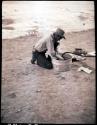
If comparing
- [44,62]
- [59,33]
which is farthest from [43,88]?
[59,33]

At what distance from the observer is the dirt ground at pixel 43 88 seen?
1850mm

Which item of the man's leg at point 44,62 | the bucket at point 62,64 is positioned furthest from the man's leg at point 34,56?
the bucket at point 62,64

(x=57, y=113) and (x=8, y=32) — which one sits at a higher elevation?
(x=8, y=32)

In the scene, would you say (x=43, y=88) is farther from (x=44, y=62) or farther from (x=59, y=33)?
(x=59, y=33)

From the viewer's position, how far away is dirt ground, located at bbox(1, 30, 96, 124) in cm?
185

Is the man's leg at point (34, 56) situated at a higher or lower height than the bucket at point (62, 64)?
higher

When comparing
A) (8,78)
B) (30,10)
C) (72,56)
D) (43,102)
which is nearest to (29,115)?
(43,102)

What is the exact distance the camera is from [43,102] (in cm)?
187

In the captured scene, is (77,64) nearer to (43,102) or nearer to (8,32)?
(43,102)

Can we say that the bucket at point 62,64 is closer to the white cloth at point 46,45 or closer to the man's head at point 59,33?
the white cloth at point 46,45

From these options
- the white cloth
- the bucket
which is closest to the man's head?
the white cloth

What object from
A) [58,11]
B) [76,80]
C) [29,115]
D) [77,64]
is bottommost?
[29,115]

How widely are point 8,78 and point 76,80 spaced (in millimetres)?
574

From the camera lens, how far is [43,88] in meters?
1.90
